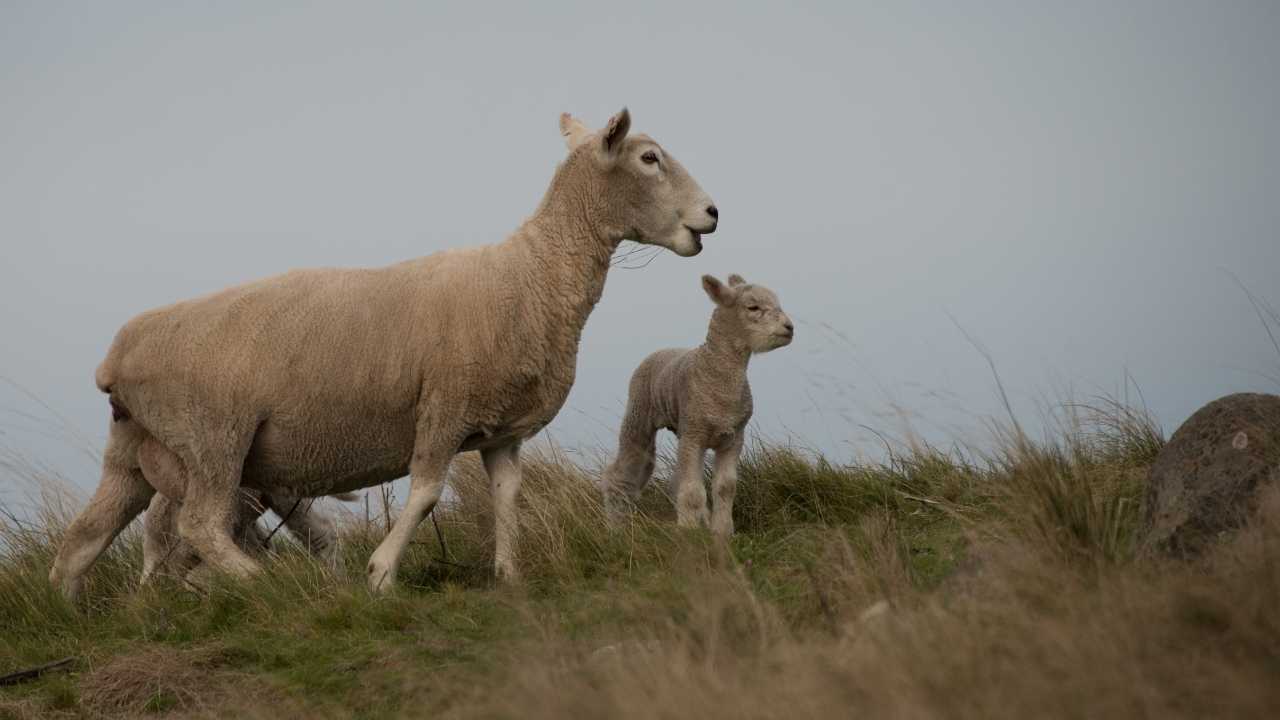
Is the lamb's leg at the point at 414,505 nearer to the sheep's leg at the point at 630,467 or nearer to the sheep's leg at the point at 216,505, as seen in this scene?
the sheep's leg at the point at 216,505

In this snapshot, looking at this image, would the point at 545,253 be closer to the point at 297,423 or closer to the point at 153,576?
the point at 297,423

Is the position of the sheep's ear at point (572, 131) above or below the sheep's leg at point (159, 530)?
above

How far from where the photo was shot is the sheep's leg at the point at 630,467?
351 inches

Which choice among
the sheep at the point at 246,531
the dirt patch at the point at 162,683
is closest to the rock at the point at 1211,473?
the dirt patch at the point at 162,683

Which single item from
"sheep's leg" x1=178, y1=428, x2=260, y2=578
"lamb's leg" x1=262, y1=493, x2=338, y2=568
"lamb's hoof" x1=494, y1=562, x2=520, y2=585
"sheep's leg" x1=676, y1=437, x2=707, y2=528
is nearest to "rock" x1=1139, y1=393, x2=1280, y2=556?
"sheep's leg" x1=676, y1=437, x2=707, y2=528

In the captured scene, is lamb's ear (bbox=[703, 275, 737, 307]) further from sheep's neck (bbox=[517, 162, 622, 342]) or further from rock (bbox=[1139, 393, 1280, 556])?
rock (bbox=[1139, 393, 1280, 556])

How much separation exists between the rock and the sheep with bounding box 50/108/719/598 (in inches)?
113

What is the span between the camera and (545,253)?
285 inches

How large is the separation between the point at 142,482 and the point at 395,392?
205 cm

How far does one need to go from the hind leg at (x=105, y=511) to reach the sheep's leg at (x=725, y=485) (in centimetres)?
358

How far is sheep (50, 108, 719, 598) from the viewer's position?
6953 mm

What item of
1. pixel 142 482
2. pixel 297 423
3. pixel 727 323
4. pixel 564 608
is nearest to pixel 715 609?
pixel 564 608

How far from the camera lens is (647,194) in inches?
282

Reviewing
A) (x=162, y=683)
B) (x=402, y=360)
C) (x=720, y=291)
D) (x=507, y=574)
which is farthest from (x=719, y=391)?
(x=162, y=683)
